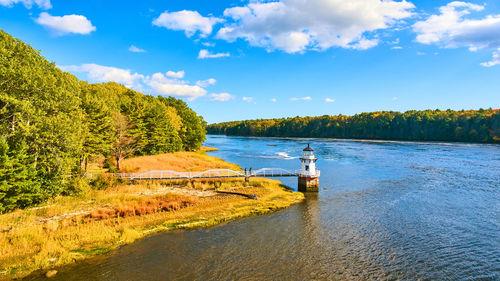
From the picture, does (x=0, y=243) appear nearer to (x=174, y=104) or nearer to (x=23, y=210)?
(x=23, y=210)

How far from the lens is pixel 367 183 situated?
40.1 metres

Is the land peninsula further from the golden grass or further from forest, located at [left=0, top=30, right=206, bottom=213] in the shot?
the golden grass

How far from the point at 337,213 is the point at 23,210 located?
27951mm

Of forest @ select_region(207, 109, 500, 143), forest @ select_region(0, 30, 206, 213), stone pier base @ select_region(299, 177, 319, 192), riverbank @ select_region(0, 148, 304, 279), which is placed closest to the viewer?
riverbank @ select_region(0, 148, 304, 279)

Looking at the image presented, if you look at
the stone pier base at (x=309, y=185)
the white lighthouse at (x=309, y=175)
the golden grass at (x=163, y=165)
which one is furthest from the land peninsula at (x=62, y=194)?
the golden grass at (x=163, y=165)

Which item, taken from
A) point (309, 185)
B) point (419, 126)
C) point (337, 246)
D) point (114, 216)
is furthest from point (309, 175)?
point (419, 126)

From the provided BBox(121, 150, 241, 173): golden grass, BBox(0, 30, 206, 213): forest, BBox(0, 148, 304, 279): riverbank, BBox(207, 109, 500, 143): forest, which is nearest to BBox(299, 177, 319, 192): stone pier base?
BBox(0, 148, 304, 279): riverbank

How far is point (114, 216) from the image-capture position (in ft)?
74.6

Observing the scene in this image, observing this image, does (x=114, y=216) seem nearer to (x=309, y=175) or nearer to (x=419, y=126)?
(x=309, y=175)

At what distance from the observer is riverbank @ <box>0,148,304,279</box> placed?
52.0ft

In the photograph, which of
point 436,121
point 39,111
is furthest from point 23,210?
point 436,121

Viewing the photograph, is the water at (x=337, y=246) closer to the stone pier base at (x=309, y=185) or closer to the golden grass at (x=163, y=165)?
the stone pier base at (x=309, y=185)

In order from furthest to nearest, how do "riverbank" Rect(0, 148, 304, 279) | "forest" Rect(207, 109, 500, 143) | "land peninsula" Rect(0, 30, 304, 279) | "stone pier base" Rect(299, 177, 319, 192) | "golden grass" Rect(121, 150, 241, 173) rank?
"forest" Rect(207, 109, 500, 143)
"golden grass" Rect(121, 150, 241, 173)
"stone pier base" Rect(299, 177, 319, 192)
"land peninsula" Rect(0, 30, 304, 279)
"riverbank" Rect(0, 148, 304, 279)

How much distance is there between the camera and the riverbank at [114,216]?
1585 centimetres
